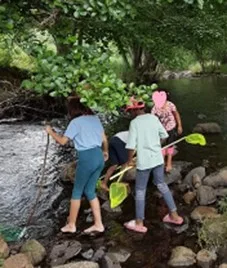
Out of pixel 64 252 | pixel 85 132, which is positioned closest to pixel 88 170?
pixel 85 132

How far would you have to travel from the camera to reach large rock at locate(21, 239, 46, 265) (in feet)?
15.8

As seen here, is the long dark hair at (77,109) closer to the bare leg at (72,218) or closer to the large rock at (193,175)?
the bare leg at (72,218)

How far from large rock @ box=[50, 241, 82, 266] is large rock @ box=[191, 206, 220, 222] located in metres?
1.67

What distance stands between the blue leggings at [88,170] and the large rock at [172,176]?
2.27 metres

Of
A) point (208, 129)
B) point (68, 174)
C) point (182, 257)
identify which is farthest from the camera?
point (208, 129)

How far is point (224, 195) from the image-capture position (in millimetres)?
6633

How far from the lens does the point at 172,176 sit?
7.44 m

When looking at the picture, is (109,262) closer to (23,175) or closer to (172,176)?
(172,176)

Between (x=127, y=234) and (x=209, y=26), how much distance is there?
453 centimetres

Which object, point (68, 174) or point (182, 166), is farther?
point (182, 166)

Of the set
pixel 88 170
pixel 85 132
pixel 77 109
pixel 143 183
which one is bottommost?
pixel 143 183

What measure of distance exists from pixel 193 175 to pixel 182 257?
2.71 m

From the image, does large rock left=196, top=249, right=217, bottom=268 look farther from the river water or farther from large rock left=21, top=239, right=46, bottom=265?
large rock left=21, top=239, right=46, bottom=265

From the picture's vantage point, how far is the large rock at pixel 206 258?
15.5ft
